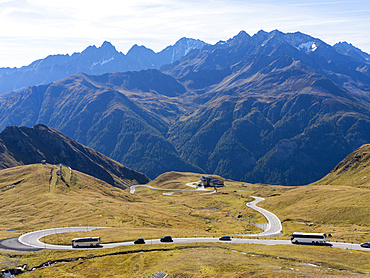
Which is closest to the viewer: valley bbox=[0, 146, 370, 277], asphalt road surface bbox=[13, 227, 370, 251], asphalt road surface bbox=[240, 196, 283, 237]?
valley bbox=[0, 146, 370, 277]

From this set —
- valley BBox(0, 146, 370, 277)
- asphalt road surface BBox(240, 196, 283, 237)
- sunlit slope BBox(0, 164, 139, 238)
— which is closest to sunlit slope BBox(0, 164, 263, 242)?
sunlit slope BBox(0, 164, 139, 238)

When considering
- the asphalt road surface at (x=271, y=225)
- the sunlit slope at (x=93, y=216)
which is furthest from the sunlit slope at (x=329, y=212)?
the sunlit slope at (x=93, y=216)

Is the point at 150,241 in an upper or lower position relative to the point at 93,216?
upper

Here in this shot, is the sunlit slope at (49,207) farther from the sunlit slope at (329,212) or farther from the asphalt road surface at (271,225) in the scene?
the sunlit slope at (329,212)

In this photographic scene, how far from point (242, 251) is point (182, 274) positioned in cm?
2600

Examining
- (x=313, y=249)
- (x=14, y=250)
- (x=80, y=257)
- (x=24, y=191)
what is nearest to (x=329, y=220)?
(x=313, y=249)

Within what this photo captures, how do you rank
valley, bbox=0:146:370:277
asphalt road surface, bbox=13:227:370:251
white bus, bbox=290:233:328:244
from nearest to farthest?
valley, bbox=0:146:370:277, asphalt road surface, bbox=13:227:370:251, white bus, bbox=290:233:328:244

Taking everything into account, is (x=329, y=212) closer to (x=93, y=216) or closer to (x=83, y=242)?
(x=93, y=216)

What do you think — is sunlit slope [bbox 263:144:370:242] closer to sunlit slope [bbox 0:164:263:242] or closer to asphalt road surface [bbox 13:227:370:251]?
asphalt road surface [bbox 13:227:370:251]

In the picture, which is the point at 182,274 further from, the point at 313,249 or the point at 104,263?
the point at 313,249

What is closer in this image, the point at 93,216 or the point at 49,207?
the point at 93,216

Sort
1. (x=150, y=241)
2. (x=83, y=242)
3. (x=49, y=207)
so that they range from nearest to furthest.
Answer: (x=83, y=242), (x=150, y=241), (x=49, y=207)

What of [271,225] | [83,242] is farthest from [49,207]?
[271,225]

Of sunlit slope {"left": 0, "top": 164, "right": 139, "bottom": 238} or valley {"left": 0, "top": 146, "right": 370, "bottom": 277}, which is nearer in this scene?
valley {"left": 0, "top": 146, "right": 370, "bottom": 277}
